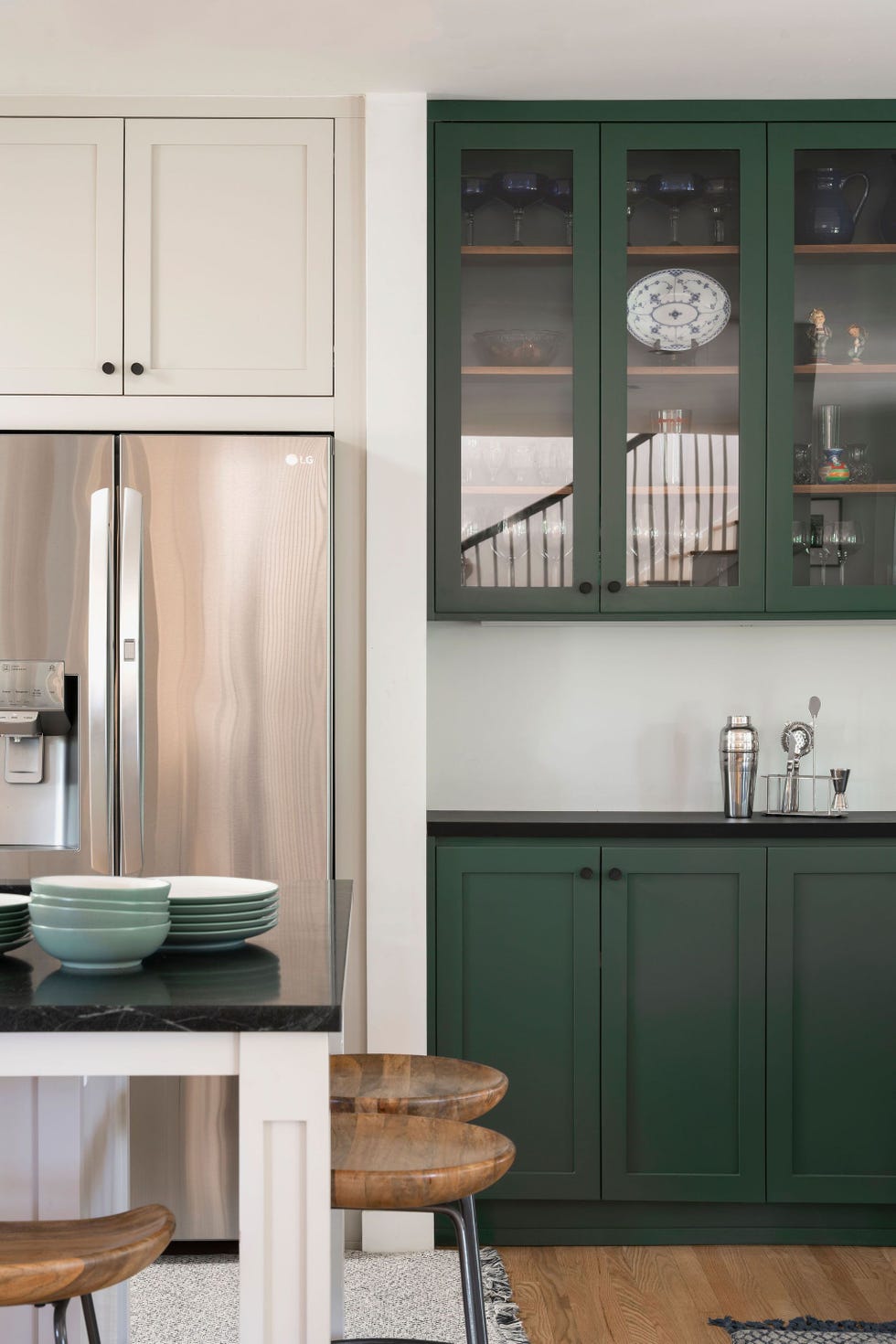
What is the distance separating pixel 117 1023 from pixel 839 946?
6.71 feet

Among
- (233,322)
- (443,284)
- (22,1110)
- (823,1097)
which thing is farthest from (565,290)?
(22,1110)

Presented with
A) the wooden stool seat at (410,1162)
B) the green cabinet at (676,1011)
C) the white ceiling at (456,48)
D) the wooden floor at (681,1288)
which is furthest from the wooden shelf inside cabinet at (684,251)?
the wooden floor at (681,1288)

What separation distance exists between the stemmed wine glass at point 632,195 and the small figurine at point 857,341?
580mm

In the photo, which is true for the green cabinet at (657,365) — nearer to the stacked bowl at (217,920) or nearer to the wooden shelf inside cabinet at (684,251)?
the wooden shelf inside cabinet at (684,251)

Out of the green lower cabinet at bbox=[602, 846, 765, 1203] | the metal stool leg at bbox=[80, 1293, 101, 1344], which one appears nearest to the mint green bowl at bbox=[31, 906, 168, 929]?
the metal stool leg at bbox=[80, 1293, 101, 1344]

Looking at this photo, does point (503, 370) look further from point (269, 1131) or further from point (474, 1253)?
point (269, 1131)

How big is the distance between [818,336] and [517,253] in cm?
75

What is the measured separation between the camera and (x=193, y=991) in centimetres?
126

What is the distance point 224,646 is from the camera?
8.72 feet

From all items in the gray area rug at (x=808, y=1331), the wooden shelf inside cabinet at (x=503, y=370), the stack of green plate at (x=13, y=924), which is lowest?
the gray area rug at (x=808, y=1331)

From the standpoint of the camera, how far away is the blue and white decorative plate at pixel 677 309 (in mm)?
2928

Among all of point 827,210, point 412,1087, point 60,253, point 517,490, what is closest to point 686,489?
point 517,490

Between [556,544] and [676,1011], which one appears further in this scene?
[556,544]

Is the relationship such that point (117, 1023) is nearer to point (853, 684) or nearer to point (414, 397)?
point (414, 397)
